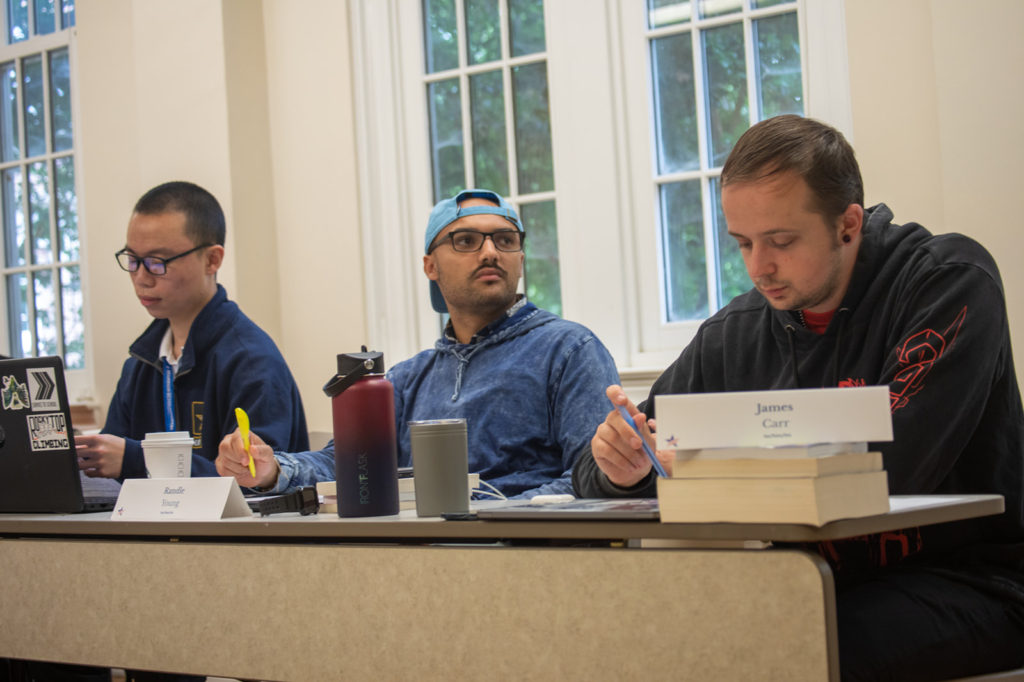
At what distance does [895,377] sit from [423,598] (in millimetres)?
753

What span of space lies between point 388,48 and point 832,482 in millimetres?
3187

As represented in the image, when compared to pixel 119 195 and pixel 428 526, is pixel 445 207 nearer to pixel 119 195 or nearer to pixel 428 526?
pixel 428 526

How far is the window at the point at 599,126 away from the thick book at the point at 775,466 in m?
2.12

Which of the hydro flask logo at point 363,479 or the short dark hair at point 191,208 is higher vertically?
the short dark hair at point 191,208

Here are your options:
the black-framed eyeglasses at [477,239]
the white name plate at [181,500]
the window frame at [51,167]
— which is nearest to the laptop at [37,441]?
the white name plate at [181,500]

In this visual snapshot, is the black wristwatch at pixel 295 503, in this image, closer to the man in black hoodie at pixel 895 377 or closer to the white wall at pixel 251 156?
the man in black hoodie at pixel 895 377

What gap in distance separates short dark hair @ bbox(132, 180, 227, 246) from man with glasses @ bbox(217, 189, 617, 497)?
66cm

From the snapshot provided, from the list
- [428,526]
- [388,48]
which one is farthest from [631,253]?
[428,526]

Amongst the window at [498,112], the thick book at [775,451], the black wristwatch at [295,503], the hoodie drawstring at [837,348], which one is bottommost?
the black wristwatch at [295,503]

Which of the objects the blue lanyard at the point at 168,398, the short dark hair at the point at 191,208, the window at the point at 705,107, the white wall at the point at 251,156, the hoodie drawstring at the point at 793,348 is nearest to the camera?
the hoodie drawstring at the point at 793,348

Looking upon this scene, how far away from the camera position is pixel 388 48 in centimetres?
391

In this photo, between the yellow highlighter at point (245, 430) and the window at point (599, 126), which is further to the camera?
the window at point (599, 126)

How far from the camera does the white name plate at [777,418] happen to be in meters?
1.05

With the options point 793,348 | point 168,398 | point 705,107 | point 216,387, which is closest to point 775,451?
point 793,348
